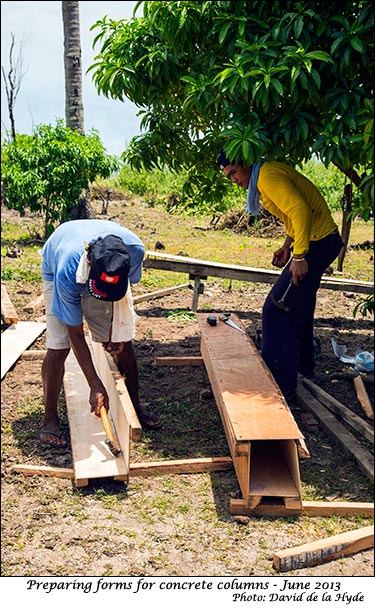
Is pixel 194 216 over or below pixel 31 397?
over

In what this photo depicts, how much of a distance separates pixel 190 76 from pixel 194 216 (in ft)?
26.2

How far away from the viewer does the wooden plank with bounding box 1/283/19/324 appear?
655cm

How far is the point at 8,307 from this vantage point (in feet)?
22.2

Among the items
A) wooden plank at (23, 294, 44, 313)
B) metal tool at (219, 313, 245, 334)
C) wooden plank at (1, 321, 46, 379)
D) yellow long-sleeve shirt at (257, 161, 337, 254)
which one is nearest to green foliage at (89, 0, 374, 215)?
yellow long-sleeve shirt at (257, 161, 337, 254)

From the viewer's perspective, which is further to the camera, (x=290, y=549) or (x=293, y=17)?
(x=293, y=17)

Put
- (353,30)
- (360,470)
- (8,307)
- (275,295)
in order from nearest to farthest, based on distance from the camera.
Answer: (353,30), (360,470), (275,295), (8,307)

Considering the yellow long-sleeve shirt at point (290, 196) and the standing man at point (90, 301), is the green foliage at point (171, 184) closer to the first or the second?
the yellow long-sleeve shirt at point (290, 196)

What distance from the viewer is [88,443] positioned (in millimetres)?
4156

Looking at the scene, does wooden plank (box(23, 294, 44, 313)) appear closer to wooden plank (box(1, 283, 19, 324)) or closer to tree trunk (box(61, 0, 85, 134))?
wooden plank (box(1, 283, 19, 324))

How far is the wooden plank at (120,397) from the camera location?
387 cm

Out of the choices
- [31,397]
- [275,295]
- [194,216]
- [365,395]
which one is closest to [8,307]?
[31,397]

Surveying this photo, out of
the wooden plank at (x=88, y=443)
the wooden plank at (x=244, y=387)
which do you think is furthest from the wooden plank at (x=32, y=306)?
the wooden plank at (x=244, y=387)

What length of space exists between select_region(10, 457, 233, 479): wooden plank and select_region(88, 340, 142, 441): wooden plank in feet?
0.64
